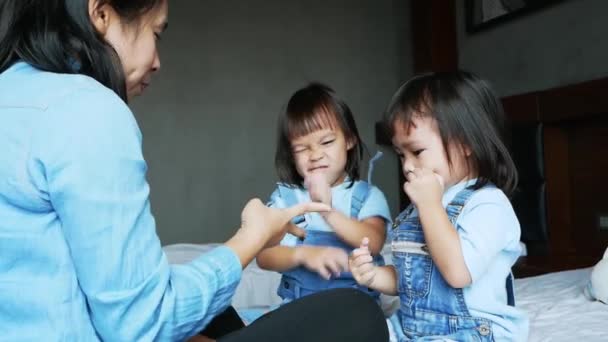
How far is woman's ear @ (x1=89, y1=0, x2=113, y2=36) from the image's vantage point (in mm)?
809

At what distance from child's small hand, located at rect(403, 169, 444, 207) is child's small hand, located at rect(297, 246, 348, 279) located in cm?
20

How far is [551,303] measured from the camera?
4.88ft

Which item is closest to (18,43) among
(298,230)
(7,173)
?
(7,173)

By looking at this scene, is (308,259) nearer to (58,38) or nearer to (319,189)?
(319,189)

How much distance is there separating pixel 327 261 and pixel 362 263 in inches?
2.8

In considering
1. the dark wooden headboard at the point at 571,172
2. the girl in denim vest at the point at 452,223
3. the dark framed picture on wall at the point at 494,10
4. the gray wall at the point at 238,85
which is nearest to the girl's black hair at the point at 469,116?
the girl in denim vest at the point at 452,223

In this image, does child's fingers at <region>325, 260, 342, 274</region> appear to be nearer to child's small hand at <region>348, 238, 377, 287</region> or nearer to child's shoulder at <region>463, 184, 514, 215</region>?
child's small hand at <region>348, 238, 377, 287</region>

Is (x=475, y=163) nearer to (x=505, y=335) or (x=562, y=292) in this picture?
(x=505, y=335)

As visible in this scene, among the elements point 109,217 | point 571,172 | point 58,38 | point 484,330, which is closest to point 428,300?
point 484,330

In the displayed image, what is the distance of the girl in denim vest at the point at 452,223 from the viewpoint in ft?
3.49

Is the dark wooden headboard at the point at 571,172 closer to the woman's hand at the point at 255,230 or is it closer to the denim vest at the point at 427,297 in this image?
the denim vest at the point at 427,297

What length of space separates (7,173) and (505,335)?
87 cm

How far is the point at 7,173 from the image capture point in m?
0.70

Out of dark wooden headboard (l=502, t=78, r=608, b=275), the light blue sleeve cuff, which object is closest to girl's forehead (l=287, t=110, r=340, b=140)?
the light blue sleeve cuff
